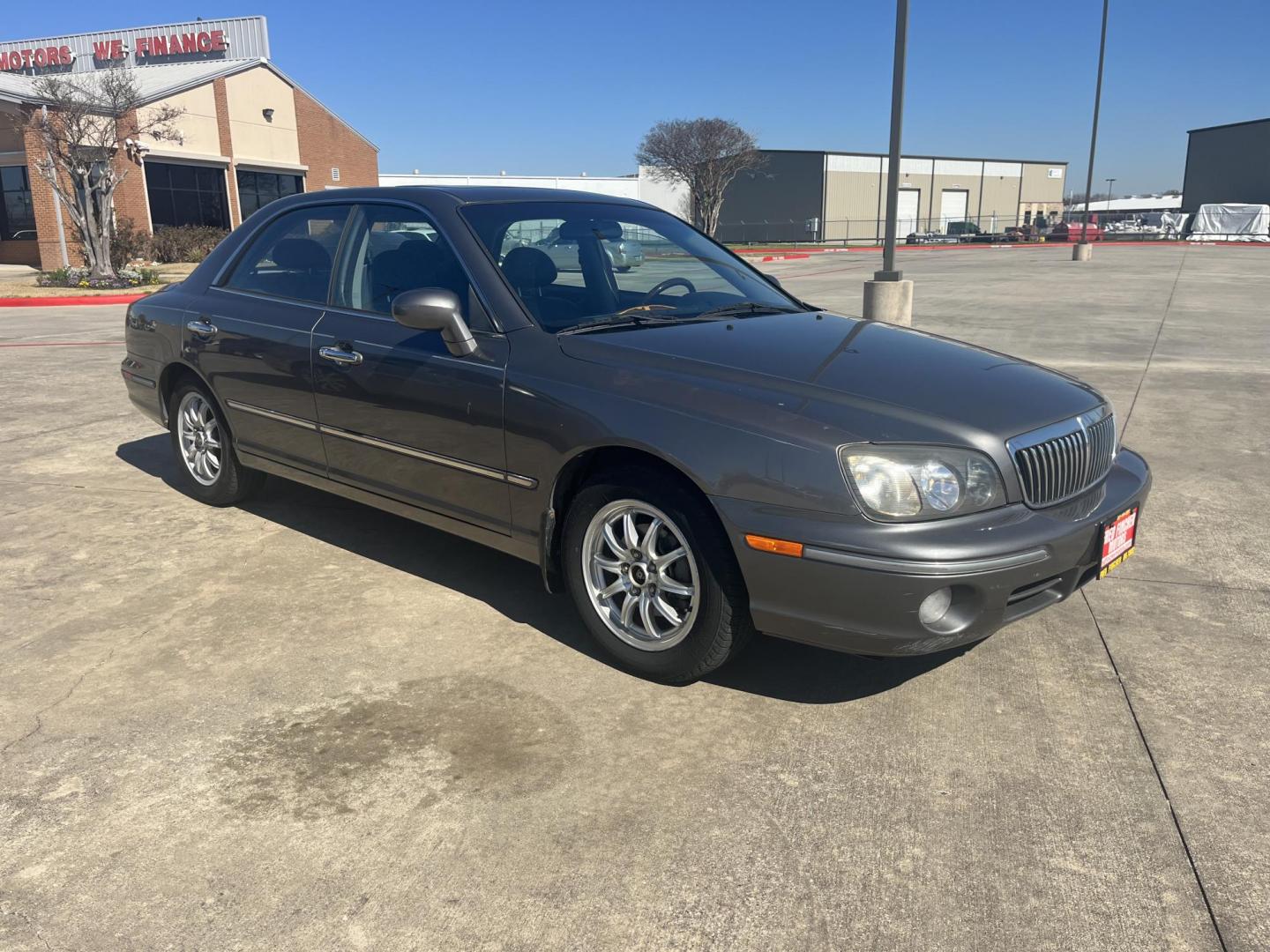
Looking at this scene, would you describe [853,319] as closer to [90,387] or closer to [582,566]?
[582,566]

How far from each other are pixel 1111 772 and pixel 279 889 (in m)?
2.30

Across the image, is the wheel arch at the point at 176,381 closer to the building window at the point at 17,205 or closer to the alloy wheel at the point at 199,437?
the alloy wheel at the point at 199,437

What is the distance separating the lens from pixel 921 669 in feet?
11.5

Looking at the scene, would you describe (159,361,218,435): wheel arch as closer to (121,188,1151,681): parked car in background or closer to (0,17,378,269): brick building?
(121,188,1151,681): parked car in background

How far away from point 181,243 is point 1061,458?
1257 inches

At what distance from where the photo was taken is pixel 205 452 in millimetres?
5332

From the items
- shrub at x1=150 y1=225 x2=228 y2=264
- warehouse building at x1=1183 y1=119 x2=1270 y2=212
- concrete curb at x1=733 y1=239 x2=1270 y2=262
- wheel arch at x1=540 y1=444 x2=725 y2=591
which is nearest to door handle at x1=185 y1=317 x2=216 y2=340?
wheel arch at x1=540 y1=444 x2=725 y2=591


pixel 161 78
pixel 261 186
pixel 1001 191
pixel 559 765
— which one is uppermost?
pixel 161 78

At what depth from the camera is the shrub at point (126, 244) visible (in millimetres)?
24516

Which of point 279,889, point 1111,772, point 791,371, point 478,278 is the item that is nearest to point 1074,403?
point 791,371

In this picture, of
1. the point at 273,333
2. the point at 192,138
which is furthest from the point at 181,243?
the point at 273,333

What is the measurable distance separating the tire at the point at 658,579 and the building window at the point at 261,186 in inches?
1362

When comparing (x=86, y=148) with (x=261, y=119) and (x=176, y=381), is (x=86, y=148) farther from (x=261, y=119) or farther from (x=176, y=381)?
(x=176, y=381)

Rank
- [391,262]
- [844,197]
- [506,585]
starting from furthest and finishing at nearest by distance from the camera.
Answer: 1. [844,197]
2. [506,585]
3. [391,262]
